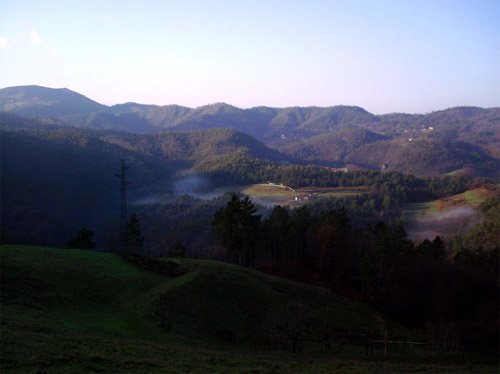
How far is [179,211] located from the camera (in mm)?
121562

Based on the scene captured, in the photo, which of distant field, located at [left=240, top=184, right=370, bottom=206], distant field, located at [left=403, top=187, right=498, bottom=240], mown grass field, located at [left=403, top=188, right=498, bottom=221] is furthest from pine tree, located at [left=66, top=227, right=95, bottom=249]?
mown grass field, located at [left=403, top=188, right=498, bottom=221]

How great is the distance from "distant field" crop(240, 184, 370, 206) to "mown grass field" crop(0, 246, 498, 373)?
7881 cm

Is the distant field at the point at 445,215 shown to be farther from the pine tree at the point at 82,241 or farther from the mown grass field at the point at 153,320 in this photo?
the pine tree at the point at 82,241

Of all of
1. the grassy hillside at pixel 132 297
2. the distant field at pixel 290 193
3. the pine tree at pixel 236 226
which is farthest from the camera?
the distant field at pixel 290 193

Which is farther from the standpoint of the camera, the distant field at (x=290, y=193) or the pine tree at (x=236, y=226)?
the distant field at (x=290, y=193)

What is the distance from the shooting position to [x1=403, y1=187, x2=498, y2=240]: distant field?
83375 mm

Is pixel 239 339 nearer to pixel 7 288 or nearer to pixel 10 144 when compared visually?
pixel 7 288

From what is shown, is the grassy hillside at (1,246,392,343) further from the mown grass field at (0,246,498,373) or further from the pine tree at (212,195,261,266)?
the pine tree at (212,195,261,266)

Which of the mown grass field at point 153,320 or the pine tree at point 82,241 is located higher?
the mown grass field at point 153,320

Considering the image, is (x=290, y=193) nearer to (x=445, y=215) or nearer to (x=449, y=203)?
(x=449, y=203)

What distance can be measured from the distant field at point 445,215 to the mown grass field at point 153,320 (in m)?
54.0

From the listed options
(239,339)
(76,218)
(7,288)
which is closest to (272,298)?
(239,339)

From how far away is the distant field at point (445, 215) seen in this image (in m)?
83.4

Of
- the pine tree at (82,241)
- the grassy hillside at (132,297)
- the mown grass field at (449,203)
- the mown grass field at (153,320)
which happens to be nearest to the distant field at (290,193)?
the mown grass field at (449,203)
